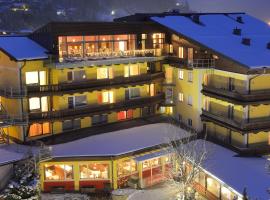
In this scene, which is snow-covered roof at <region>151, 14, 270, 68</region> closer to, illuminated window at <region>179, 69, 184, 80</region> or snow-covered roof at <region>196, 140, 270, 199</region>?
illuminated window at <region>179, 69, 184, 80</region>

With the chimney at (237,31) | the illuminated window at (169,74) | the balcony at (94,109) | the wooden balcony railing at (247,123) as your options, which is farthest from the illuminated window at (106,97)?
the chimney at (237,31)

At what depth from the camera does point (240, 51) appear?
41094 mm

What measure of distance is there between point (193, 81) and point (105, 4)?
140m

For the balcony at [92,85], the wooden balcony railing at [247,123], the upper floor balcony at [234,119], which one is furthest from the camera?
the balcony at [92,85]

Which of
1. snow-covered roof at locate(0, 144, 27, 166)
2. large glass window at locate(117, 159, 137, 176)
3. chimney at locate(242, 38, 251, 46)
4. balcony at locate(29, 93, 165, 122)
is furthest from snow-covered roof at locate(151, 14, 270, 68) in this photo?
snow-covered roof at locate(0, 144, 27, 166)

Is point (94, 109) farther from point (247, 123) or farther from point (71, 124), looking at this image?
point (247, 123)

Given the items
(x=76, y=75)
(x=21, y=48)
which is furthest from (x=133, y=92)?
(x=21, y=48)

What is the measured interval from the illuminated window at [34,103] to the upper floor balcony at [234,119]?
57.9ft

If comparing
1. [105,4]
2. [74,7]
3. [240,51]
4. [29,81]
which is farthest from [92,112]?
[105,4]

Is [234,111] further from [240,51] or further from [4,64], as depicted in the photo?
[4,64]

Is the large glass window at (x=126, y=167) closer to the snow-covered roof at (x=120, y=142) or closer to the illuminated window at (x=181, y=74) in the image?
the snow-covered roof at (x=120, y=142)

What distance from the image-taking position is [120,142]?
3959cm

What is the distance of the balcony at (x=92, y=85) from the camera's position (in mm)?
39438

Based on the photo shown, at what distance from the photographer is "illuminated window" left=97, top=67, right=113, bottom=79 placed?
145ft
